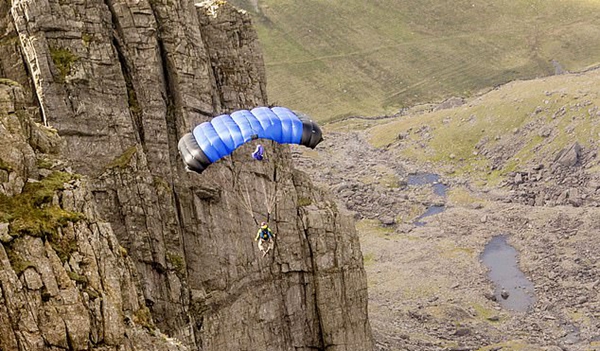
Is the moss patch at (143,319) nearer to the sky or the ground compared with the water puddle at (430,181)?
nearer to the ground

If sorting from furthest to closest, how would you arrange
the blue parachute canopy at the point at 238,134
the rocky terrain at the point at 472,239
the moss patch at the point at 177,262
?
the rocky terrain at the point at 472,239, the moss patch at the point at 177,262, the blue parachute canopy at the point at 238,134

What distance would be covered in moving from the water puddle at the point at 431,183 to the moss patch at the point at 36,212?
7959 centimetres

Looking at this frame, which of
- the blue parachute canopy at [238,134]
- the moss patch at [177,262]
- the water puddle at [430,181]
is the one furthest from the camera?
the water puddle at [430,181]

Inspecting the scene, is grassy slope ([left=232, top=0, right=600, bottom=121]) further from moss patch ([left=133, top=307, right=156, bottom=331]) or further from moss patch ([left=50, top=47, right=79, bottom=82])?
moss patch ([left=133, top=307, right=156, bottom=331])

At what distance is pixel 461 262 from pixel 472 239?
692 centimetres

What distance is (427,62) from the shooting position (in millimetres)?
187500

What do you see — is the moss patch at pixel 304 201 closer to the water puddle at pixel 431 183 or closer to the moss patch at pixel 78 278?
the moss patch at pixel 78 278

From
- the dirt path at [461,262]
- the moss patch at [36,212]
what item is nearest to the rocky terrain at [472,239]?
the dirt path at [461,262]

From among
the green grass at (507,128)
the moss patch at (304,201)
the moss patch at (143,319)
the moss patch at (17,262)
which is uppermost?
the green grass at (507,128)

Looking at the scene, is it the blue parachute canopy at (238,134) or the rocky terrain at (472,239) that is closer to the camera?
the blue parachute canopy at (238,134)

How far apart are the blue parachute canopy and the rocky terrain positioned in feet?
109

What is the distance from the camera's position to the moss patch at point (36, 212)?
27742 mm

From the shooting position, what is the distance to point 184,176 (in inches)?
1956

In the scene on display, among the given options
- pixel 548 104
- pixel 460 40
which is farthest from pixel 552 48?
pixel 548 104
